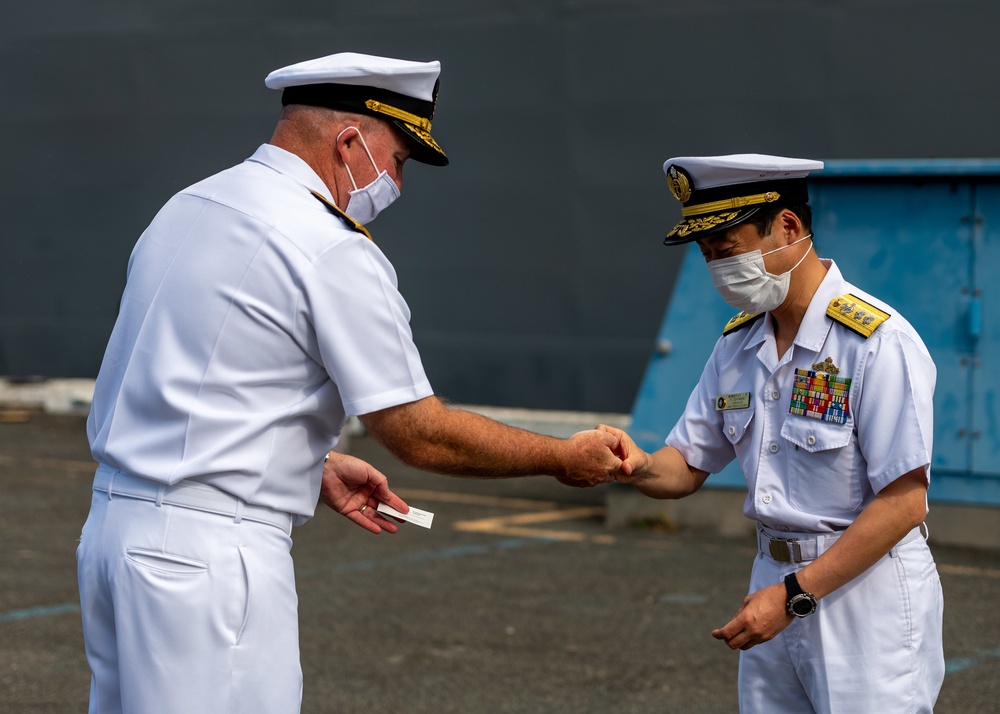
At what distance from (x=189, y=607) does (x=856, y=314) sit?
62.0 inches

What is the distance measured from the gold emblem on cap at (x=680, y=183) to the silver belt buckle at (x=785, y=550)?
0.86 meters

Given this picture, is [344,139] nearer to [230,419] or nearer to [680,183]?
[230,419]

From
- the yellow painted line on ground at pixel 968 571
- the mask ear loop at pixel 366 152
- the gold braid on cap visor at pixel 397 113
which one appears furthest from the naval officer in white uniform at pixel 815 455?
the yellow painted line on ground at pixel 968 571

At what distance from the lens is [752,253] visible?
295 cm

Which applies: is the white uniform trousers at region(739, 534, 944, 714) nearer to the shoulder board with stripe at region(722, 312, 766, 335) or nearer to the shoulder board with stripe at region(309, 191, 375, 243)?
the shoulder board with stripe at region(722, 312, 766, 335)

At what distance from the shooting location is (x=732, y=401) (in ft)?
9.99

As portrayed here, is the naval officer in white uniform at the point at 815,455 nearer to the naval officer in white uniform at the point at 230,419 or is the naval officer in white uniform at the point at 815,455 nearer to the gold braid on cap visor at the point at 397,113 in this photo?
the gold braid on cap visor at the point at 397,113

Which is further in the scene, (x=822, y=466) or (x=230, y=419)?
(x=822, y=466)

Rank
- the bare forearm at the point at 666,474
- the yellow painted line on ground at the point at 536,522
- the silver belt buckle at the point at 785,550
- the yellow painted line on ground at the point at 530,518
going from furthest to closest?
the yellow painted line on ground at the point at 530,518 < the yellow painted line on ground at the point at 536,522 < the bare forearm at the point at 666,474 < the silver belt buckle at the point at 785,550

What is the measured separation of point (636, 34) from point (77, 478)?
18.1ft

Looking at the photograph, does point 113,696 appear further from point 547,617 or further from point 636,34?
point 636,34

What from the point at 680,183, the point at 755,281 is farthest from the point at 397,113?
the point at 755,281

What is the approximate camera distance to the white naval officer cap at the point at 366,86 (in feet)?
8.59

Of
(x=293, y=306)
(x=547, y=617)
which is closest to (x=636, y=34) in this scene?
(x=547, y=617)
